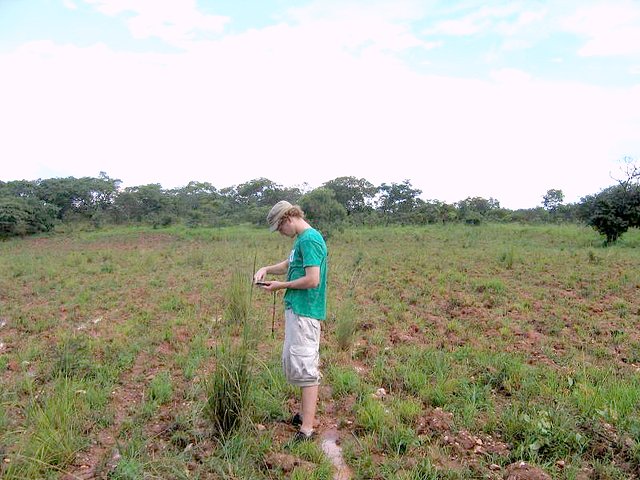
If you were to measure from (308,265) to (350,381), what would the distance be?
1.50 metres

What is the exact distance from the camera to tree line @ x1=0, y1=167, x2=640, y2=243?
24047mm

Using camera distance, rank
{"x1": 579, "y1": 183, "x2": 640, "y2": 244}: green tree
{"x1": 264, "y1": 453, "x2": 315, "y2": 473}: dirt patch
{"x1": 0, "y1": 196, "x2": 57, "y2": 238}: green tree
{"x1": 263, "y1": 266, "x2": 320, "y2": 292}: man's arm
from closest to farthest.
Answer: {"x1": 264, "y1": 453, "x2": 315, "y2": 473}: dirt patch, {"x1": 263, "y1": 266, "x2": 320, "y2": 292}: man's arm, {"x1": 579, "y1": 183, "x2": 640, "y2": 244}: green tree, {"x1": 0, "y1": 196, "x2": 57, "y2": 238}: green tree

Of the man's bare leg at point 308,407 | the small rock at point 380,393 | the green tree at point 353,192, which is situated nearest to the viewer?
the man's bare leg at point 308,407

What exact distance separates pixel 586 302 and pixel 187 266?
854 centimetres

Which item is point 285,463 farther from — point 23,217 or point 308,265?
point 23,217

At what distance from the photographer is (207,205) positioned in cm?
3011

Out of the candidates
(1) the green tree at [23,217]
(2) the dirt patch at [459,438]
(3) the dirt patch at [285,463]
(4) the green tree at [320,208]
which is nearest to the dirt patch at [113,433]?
(3) the dirt patch at [285,463]

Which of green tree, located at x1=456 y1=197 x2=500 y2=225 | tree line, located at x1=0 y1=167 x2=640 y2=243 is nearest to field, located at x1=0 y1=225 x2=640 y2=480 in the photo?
tree line, located at x1=0 y1=167 x2=640 y2=243

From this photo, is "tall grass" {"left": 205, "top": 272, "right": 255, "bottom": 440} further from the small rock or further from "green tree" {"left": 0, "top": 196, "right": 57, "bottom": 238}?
"green tree" {"left": 0, "top": 196, "right": 57, "bottom": 238}

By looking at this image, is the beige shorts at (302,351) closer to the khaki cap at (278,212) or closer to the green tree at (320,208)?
the khaki cap at (278,212)

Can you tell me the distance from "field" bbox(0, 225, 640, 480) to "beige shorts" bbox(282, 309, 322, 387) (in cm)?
29

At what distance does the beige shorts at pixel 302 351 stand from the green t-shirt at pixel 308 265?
2.3 inches

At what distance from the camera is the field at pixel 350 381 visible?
104 inches

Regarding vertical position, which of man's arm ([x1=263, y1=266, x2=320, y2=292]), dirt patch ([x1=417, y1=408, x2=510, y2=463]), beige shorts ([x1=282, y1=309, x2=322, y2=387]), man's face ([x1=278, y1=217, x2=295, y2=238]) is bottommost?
dirt patch ([x1=417, y1=408, x2=510, y2=463])
